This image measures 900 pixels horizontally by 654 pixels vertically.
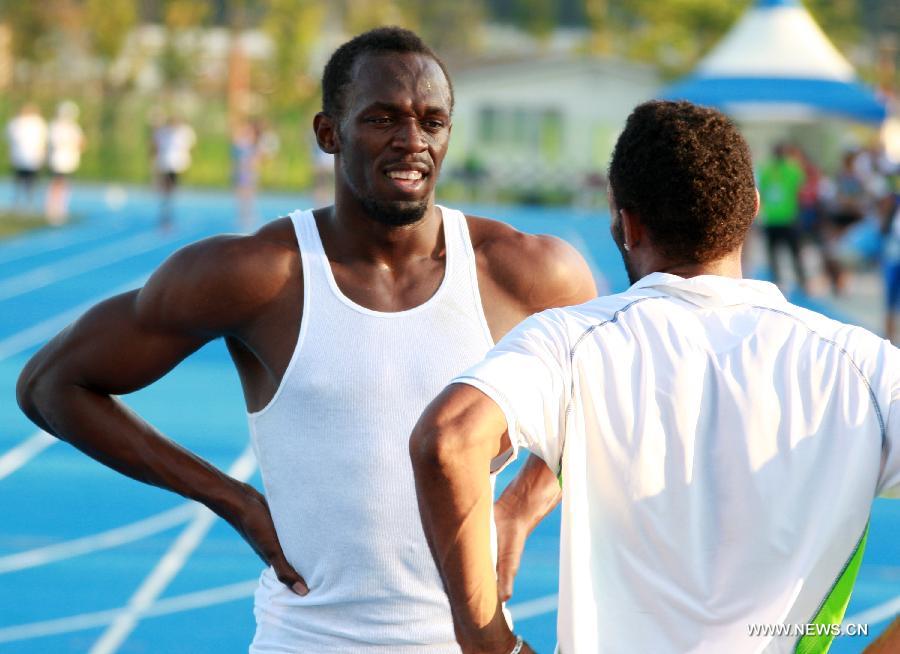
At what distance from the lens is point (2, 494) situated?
772 cm

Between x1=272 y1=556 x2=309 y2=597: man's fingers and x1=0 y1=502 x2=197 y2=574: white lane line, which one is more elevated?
x1=272 y1=556 x2=309 y2=597: man's fingers

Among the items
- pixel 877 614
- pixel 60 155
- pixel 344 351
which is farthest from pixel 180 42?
pixel 344 351

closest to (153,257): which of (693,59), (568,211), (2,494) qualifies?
(2,494)

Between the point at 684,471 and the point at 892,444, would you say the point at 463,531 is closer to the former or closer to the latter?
the point at 684,471

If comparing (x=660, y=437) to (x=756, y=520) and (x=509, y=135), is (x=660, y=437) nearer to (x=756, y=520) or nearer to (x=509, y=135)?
(x=756, y=520)

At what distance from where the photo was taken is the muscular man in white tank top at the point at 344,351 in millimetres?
2680

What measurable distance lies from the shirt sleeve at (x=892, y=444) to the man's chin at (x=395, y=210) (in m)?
1.07

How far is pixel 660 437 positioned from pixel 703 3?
4168 centimetres

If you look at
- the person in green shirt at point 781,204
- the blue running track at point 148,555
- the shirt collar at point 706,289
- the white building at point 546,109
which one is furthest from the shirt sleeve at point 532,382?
the white building at point 546,109

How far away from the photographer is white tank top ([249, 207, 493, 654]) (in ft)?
8.75

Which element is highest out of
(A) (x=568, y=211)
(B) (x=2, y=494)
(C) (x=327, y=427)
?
(C) (x=327, y=427)

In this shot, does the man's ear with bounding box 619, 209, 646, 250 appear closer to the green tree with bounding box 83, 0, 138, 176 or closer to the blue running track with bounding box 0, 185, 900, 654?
the blue running track with bounding box 0, 185, 900, 654

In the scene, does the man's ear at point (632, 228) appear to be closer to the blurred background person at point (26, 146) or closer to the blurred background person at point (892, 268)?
the blurred background person at point (892, 268)

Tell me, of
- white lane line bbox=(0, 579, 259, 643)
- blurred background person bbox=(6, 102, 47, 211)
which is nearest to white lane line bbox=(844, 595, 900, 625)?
white lane line bbox=(0, 579, 259, 643)
